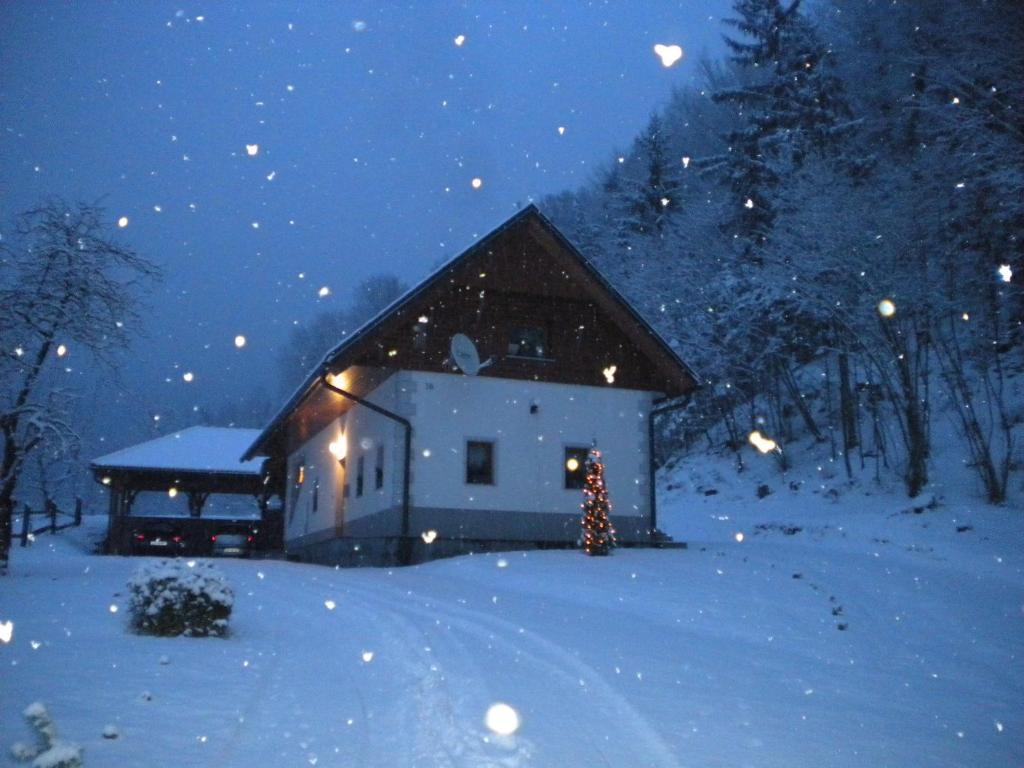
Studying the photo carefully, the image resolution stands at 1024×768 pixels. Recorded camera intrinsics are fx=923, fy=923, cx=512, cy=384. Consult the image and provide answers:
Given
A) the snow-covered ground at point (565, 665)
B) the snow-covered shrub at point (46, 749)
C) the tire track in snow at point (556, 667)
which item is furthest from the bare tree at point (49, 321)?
the snow-covered shrub at point (46, 749)

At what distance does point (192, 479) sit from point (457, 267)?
1954 cm

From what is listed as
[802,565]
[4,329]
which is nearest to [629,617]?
[802,565]

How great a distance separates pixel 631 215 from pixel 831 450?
1584cm

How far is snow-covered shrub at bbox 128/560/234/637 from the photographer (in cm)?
852

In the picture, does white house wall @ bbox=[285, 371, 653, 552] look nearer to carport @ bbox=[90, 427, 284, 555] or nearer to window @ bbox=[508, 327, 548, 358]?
window @ bbox=[508, 327, 548, 358]

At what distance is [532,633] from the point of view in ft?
30.6

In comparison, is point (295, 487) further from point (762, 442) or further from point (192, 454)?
point (762, 442)

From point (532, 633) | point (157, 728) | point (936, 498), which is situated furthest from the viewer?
point (936, 498)

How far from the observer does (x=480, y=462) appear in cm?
2008

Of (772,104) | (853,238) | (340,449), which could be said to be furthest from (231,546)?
(772,104)

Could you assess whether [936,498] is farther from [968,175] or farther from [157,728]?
[157,728]

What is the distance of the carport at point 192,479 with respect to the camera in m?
32.6

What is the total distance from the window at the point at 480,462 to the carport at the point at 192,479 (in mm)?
15703

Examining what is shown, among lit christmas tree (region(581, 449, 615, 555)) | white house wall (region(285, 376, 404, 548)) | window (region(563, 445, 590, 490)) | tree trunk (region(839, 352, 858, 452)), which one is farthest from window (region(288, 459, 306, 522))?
tree trunk (region(839, 352, 858, 452))
